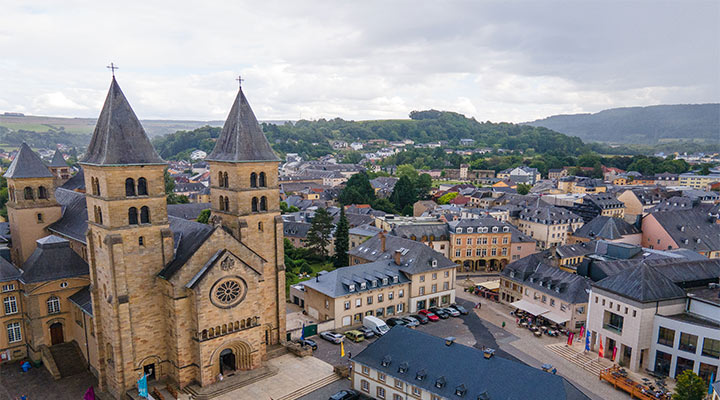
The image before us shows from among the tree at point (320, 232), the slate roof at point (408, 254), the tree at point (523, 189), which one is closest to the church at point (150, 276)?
the slate roof at point (408, 254)

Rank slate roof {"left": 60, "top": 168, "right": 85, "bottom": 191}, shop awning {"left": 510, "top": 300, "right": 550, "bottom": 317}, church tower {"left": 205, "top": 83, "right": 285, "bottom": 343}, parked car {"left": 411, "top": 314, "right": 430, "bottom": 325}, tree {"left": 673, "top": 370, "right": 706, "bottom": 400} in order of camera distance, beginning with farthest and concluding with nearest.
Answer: slate roof {"left": 60, "top": 168, "right": 85, "bottom": 191} < shop awning {"left": 510, "top": 300, "right": 550, "bottom": 317} < parked car {"left": 411, "top": 314, "right": 430, "bottom": 325} < church tower {"left": 205, "top": 83, "right": 285, "bottom": 343} < tree {"left": 673, "top": 370, "right": 706, "bottom": 400}

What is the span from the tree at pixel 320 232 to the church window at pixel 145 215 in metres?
45.9

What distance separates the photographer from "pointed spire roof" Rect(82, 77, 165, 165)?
36.9 metres

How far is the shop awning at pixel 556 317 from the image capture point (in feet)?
183

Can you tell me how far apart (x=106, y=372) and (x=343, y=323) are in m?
25.2

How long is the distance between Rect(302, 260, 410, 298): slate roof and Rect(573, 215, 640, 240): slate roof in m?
50.2

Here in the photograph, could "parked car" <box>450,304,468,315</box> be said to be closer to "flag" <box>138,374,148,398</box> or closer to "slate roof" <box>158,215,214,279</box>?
"slate roof" <box>158,215,214,279</box>

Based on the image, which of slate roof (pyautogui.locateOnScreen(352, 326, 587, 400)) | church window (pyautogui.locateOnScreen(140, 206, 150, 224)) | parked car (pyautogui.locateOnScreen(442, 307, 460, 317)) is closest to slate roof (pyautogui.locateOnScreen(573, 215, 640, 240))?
parked car (pyautogui.locateOnScreen(442, 307, 460, 317))

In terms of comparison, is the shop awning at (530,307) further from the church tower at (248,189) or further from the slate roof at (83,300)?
the slate roof at (83,300)

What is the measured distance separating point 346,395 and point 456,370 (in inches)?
409

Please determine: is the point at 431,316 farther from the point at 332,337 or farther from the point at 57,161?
the point at 57,161

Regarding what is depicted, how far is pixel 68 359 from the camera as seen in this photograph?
45.7 metres

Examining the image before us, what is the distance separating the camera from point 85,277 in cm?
4759

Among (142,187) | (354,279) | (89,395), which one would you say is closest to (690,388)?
(354,279)
